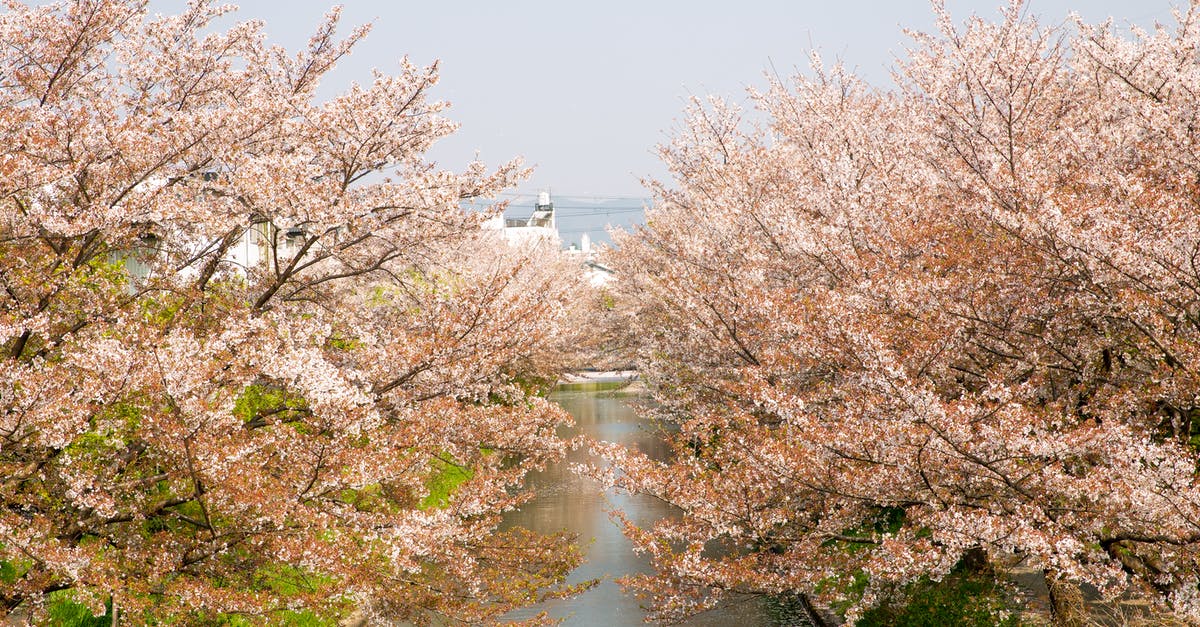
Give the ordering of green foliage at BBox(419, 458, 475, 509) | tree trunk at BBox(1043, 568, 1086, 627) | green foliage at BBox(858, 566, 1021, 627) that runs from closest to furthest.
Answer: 1. tree trunk at BBox(1043, 568, 1086, 627)
2. green foliage at BBox(858, 566, 1021, 627)
3. green foliage at BBox(419, 458, 475, 509)

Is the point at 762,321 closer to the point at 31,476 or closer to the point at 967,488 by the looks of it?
the point at 967,488

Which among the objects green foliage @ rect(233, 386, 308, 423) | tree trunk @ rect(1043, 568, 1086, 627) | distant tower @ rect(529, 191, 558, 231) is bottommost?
tree trunk @ rect(1043, 568, 1086, 627)

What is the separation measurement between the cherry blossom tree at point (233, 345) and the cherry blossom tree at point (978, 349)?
→ 2.14m

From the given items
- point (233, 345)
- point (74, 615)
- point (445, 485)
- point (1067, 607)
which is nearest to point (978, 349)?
point (1067, 607)

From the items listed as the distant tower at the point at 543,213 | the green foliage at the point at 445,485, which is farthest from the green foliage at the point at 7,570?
the distant tower at the point at 543,213

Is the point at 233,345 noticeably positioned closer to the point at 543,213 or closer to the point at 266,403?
the point at 266,403

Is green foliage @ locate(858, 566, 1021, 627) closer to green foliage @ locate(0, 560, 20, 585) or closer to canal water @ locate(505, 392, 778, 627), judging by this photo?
canal water @ locate(505, 392, 778, 627)

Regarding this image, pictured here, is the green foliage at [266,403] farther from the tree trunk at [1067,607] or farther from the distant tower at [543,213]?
the distant tower at [543,213]

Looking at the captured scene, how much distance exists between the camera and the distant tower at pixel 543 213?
3504 inches

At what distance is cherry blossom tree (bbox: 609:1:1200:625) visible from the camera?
23.3 ft

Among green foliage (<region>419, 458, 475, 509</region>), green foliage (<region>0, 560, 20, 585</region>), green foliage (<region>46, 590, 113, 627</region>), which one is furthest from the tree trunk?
green foliage (<region>419, 458, 475, 509</region>)

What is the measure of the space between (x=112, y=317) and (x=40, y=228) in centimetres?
102

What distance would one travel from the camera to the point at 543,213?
96.1 m

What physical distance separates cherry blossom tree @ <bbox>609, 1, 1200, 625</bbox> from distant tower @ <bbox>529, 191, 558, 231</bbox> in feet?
230
